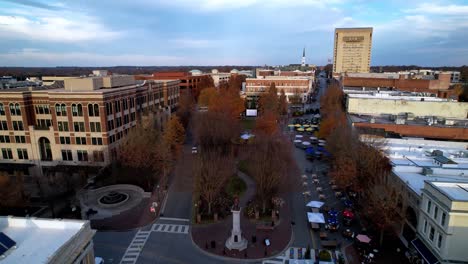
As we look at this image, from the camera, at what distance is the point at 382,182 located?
31766mm

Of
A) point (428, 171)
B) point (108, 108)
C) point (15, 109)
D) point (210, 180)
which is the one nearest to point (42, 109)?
point (15, 109)

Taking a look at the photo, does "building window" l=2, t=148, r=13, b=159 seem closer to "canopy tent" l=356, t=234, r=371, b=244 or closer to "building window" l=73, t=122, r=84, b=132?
"building window" l=73, t=122, r=84, b=132

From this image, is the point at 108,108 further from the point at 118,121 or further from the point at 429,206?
the point at 429,206

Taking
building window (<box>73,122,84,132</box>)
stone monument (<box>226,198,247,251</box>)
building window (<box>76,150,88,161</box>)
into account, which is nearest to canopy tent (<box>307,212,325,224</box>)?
stone monument (<box>226,198,247,251</box>)

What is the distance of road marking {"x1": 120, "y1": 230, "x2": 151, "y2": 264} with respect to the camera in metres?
27.6

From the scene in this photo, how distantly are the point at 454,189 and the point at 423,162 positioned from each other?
469 inches

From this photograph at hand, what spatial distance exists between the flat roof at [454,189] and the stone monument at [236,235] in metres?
17.4

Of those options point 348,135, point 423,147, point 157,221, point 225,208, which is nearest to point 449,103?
point 423,147

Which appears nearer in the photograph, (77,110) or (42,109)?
(77,110)

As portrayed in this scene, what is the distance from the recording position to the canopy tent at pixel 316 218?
32250mm

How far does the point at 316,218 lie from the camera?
3266cm

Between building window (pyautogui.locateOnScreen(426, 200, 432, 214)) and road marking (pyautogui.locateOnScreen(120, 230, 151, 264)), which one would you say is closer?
building window (pyautogui.locateOnScreen(426, 200, 432, 214))

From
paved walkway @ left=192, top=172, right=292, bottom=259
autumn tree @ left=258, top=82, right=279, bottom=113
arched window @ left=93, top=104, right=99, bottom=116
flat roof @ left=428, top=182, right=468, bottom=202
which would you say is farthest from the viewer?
autumn tree @ left=258, top=82, right=279, bottom=113

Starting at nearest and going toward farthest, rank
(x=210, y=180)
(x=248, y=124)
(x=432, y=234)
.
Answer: (x=432, y=234) → (x=210, y=180) → (x=248, y=124)
